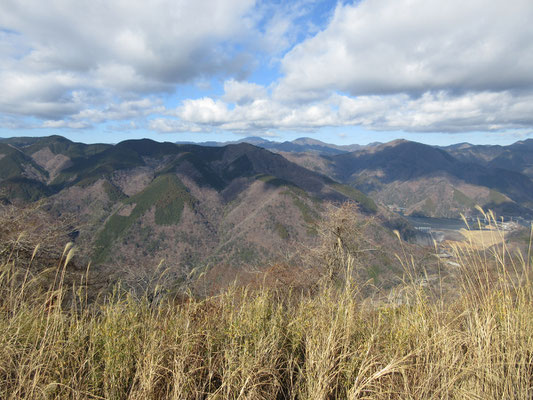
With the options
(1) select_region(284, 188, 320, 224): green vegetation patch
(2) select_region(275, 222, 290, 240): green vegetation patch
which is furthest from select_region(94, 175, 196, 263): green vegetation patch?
(1) select_region(284, 188, 320, 224): green vegetation patch

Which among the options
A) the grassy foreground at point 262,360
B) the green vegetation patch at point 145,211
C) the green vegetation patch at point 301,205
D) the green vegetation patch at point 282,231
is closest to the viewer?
the grassy foreground at point 262,360

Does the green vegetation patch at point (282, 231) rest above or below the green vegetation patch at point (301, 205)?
below

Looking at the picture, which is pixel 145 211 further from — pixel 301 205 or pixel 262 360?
pixel 262 360

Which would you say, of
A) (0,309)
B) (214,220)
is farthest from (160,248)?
(0,309)

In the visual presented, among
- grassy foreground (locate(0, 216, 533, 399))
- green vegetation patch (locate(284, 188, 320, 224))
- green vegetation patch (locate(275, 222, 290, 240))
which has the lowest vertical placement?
green vegetation patch (locate(275, 222, 290, 240))

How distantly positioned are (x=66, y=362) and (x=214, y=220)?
198 metres

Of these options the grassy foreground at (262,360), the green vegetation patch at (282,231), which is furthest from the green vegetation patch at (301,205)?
the grassy foreground at (262,360)

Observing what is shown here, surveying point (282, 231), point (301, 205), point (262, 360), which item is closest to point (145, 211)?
point (282, 231)

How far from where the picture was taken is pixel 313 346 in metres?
2.95

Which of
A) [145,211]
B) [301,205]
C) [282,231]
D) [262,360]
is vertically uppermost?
[262,360]

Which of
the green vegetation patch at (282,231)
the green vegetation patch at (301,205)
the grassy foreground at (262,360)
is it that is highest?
the grassy foreground at (262,360)

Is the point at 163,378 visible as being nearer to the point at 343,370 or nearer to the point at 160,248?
the point at 343,370

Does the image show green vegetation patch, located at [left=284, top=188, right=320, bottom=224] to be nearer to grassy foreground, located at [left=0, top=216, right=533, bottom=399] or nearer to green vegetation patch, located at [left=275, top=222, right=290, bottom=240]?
green vegetation patch, located at [left=275, top=222, right=290, bottom=240]

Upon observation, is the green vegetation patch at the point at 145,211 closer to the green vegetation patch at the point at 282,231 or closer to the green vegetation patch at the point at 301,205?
the green vegetation patch at the point at 282,231
